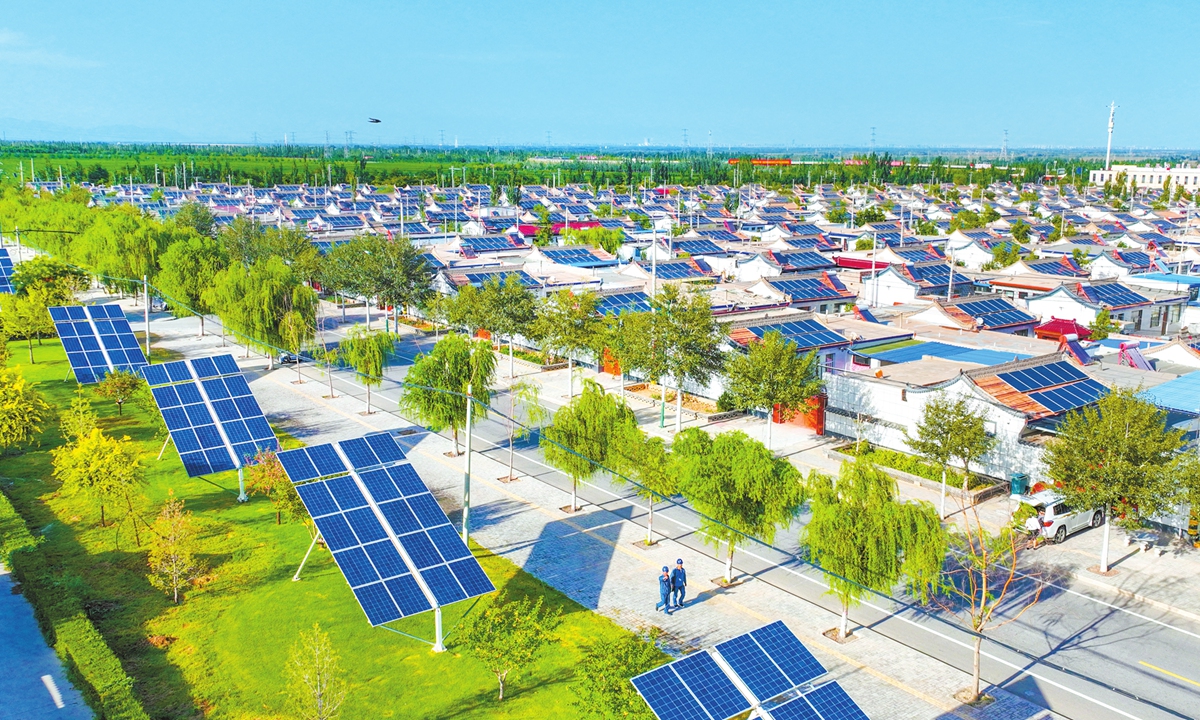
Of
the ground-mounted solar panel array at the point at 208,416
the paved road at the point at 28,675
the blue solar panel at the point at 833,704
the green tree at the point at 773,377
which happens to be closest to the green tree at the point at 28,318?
the ground-mounted solar panel array at the point at 208,416

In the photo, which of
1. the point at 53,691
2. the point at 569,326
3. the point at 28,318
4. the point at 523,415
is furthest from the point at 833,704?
the point at 28,318

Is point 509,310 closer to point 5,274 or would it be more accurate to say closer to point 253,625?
point 253,625

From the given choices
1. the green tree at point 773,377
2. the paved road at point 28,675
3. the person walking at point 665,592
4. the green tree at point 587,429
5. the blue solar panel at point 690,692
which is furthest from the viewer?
the green tree at point 773,377

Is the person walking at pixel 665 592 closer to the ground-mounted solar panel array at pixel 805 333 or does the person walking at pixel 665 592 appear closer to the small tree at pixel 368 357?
the ground-mounted solar panel array at pixel 805 333

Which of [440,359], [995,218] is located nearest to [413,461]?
[440,359]

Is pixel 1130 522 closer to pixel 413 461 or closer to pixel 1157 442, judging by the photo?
pixel 1157 442

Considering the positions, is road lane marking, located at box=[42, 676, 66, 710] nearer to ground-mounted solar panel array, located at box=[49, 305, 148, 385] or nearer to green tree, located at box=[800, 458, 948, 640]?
green tree, located at box=[800, 458, 948, 640]
